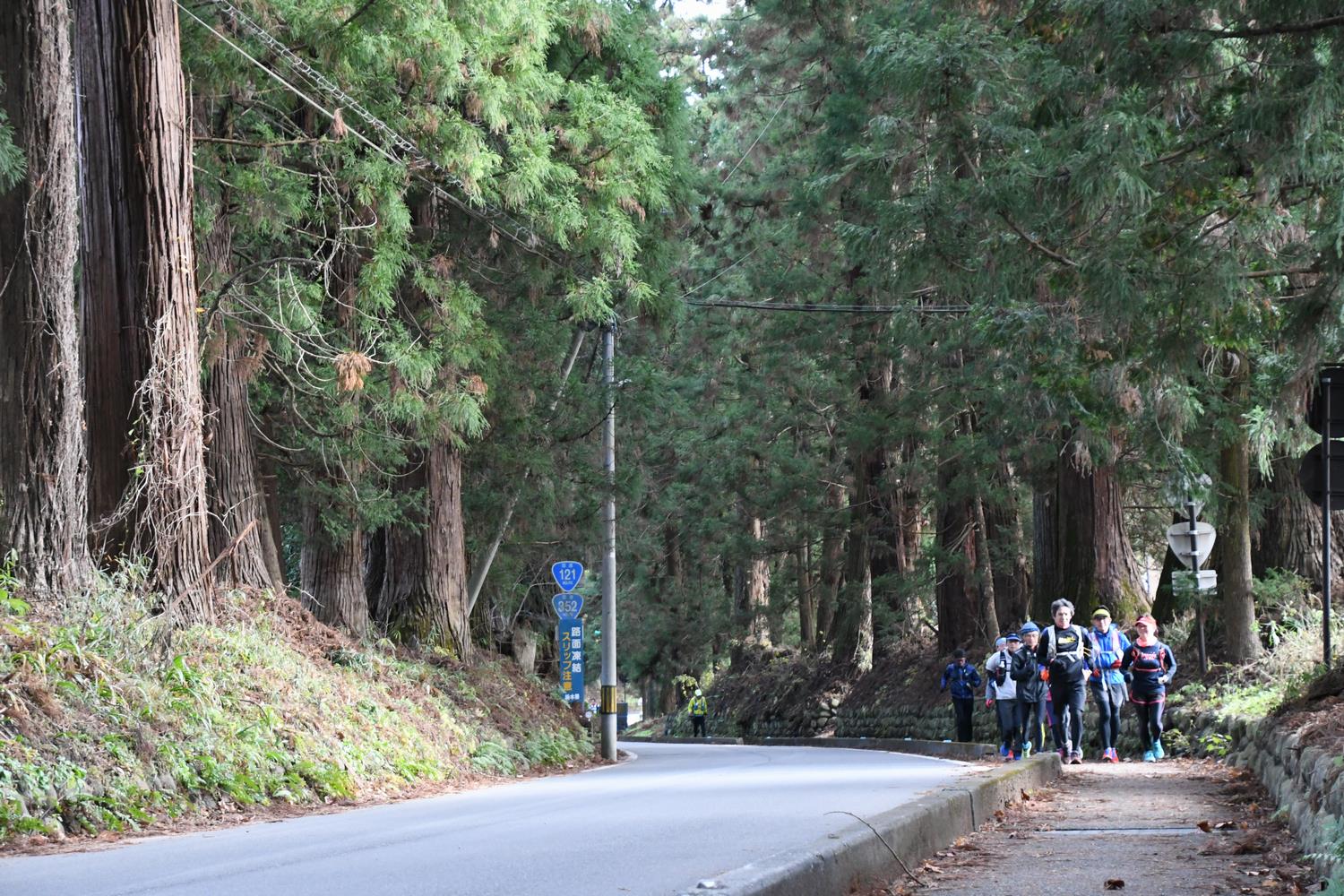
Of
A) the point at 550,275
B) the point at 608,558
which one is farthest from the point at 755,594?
the point at 550,275

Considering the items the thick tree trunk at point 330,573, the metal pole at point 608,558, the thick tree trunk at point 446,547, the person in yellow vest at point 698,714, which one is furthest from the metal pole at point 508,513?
the person in yellow vest at point 698,714

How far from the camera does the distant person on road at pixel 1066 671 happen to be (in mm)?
16109

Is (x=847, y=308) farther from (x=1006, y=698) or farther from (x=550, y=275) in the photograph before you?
(x=1006, y=698)

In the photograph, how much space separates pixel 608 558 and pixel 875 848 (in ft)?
55.8

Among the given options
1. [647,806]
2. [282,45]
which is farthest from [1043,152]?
[282,45]

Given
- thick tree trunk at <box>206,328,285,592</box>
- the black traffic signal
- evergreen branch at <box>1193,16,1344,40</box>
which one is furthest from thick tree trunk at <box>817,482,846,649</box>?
evergreen branch at <box>1193,16,1344,40</box>

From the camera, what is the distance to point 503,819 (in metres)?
10.6

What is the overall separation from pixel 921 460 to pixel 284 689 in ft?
57.3

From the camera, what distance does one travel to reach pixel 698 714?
4350 centimetres

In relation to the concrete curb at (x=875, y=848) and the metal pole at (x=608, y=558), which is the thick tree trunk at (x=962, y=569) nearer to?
the metal pole at (x=608, y=558)

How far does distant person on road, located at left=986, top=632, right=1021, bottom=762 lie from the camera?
59.9 feet

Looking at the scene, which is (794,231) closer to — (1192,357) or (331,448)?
(331,448)

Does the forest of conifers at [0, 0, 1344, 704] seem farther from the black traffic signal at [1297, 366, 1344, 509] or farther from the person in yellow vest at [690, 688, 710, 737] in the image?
the person in yellow vest at [690, 688, 710, 737]

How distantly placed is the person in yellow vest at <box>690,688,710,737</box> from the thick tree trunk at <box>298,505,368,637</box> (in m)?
24.9
